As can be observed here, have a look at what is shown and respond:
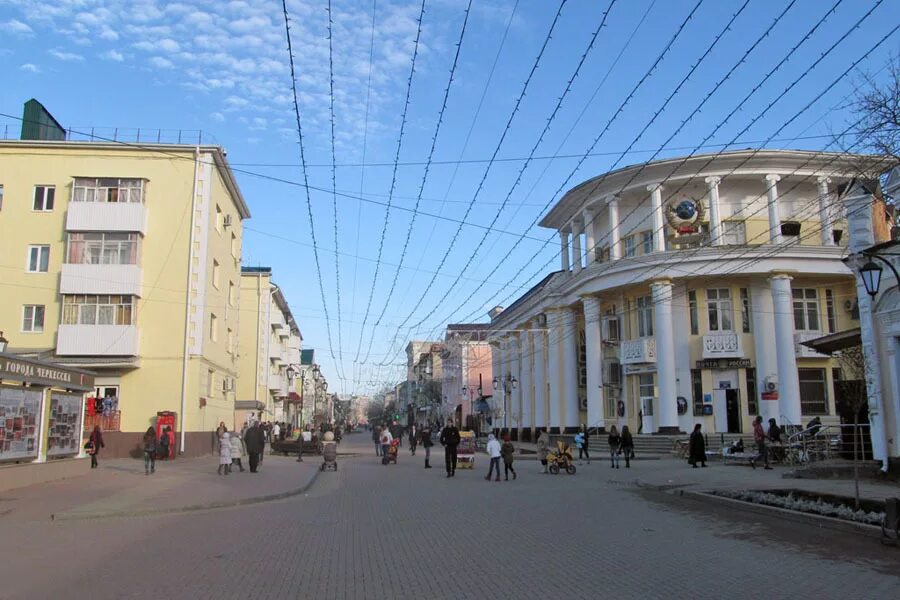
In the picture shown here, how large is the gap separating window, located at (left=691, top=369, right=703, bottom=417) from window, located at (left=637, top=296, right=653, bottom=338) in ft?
11.5

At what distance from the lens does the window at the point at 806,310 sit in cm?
4125

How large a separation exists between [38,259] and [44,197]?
2.93 m

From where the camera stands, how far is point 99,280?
33.6m

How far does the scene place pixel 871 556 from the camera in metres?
9.80

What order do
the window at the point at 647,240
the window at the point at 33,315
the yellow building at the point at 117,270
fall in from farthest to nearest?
1. the window at the point at 647,240
2. the window at the point at 33,315
3. the yellow building at the point at 117,270

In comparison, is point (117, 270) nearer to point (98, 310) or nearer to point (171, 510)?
point (98, 310)

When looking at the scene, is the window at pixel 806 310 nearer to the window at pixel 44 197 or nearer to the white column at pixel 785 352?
the white column at pixel 785 352

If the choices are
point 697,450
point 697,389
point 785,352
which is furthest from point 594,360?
point 697,450

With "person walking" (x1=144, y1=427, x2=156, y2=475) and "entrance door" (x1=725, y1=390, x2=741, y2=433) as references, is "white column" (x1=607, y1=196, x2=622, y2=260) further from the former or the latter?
"person walking" (x1=144, y1=427, x2=156, y2=475)

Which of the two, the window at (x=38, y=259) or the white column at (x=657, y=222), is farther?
Answer: the white column at (x=657, y=222)

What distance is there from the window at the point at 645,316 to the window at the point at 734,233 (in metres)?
5.47

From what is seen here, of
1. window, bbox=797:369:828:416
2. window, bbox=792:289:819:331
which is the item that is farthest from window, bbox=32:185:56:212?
window, bbox=797:369:828:416

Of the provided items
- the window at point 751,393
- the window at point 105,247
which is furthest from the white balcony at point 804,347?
the window at point 105,247


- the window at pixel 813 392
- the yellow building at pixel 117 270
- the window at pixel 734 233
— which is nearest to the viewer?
the yellow building at pixel 117 270
